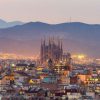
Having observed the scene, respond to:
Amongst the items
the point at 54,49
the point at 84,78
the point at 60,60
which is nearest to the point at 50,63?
the point at 60,60

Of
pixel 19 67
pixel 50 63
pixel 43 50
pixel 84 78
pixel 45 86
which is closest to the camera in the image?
pixel 45 86

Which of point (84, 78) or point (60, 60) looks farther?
point (60, 60)

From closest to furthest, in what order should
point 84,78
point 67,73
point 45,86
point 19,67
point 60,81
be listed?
1. point 45,86
2. point 60,81
3. point 84,78
4. point 67,73
5. point 19,67

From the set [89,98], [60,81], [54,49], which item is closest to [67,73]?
[60,81]

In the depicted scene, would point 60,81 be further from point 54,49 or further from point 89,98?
point 54,49

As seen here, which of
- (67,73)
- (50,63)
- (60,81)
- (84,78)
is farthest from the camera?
(50,63)

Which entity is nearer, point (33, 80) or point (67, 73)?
point (33, 80)

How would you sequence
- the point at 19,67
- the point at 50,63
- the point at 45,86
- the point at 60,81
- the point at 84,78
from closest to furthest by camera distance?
the point at 45,86 < the point at 60,81 < the point at 84,78 < the point at 50,63 < the point at 19,67

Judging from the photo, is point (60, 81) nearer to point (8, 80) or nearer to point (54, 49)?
point (8, 80)
